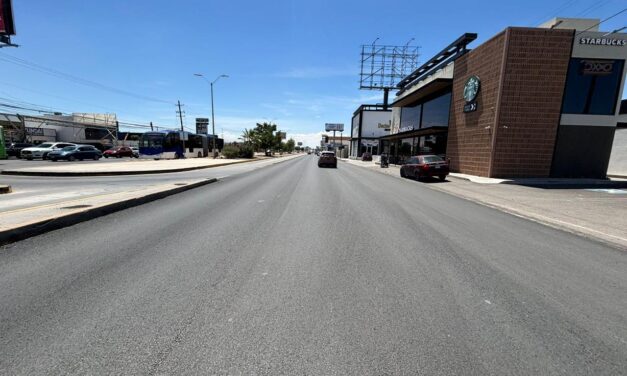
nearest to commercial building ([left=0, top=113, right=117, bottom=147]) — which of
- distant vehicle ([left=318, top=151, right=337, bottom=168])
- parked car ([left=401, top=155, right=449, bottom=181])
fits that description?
distant vehicle ([left=318, top=151, right=337, bottom=168])

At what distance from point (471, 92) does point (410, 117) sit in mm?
15016

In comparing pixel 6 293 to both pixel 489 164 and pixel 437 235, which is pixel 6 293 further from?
pixel 489 164

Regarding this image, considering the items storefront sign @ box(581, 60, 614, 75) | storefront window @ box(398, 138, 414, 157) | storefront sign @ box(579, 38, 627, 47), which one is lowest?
storefront window @ box(398, 138, 414, 157)

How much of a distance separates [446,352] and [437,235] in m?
3.79

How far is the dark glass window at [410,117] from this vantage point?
3317 cm

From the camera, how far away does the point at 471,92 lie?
21328mm

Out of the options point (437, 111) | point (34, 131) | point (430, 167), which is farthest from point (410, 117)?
point (34, 131)

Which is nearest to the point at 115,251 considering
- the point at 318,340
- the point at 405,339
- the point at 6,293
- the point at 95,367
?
the point at 6,293

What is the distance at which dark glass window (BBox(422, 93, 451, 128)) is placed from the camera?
2628cm

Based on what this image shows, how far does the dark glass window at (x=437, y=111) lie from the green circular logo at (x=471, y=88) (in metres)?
3.60

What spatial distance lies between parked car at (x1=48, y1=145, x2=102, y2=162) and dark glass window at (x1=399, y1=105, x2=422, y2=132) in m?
35.8

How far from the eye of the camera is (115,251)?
14.5 feet

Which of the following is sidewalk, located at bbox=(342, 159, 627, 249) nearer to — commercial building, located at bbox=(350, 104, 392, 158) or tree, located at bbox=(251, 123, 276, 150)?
tree, located at bbox=(251, 123, 276, 150)

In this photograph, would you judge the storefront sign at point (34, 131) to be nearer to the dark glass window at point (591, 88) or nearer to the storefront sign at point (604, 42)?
the dark glass window at point (591, 88)
